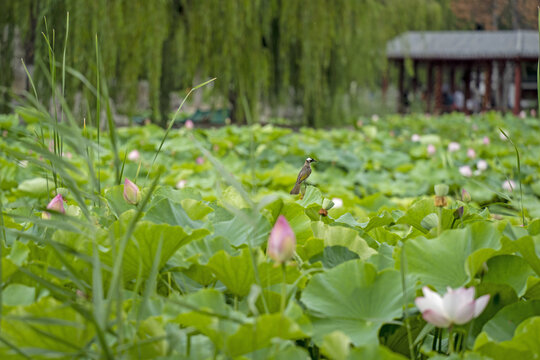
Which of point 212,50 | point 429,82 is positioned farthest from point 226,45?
point 429,82

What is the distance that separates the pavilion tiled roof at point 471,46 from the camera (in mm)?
18172

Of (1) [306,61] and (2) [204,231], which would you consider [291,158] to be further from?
(2) [204,231]

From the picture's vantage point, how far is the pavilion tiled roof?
18172 mm

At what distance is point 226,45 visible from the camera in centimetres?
562

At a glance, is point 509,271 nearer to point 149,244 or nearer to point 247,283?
point 247,283

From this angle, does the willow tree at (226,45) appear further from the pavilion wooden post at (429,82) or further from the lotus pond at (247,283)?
the pavilion wooden post at (429,82)

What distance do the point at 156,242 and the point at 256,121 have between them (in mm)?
5629

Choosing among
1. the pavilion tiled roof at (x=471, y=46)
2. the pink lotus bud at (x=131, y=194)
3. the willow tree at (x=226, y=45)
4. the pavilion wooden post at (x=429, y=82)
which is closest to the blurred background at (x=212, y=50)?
the willow tree at (x=226, y=45)

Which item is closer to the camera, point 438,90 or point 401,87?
point 438,90

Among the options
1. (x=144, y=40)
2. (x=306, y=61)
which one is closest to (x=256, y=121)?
(x=306, y=61)

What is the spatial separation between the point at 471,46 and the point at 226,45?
15.0 m

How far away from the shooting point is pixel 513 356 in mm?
558

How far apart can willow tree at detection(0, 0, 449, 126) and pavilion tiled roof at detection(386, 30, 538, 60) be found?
10.7 metres

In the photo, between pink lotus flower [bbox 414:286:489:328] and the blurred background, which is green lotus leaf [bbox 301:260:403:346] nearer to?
pink lotus flower [bbox 414:286:489:328]
